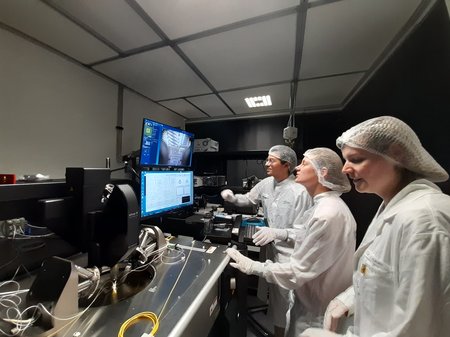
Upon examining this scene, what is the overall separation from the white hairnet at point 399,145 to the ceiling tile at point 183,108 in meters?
2.65

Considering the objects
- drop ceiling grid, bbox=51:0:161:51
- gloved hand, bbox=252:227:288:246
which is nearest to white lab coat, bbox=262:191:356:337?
gloved hand, bbox=252:227:288:246

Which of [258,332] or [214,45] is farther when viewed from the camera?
[258,332]

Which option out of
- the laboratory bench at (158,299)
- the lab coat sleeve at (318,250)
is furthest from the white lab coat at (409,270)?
the laboratory bench at (158,299)

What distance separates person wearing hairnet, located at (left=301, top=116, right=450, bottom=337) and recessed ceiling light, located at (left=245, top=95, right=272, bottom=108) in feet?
6.98

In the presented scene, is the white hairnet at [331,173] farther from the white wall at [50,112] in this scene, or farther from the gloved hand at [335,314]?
the white wall at [50,112]

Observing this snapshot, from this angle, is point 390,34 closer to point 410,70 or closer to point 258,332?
point 410,70

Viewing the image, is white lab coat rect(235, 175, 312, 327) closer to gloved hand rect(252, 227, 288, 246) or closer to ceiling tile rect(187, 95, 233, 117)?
gloved hand rect(252, 227, 288, 246)

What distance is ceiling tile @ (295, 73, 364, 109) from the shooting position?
2.18 m

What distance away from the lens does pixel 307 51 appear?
1646 mm

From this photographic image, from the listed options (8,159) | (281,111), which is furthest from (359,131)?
(281,111)

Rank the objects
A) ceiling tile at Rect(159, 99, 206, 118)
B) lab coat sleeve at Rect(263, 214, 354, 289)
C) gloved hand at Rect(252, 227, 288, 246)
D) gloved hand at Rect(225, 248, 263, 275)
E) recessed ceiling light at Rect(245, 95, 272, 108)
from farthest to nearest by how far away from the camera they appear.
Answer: ceiling tile at Rect(159, 99, 206, 118)
recessed ceiling light at Rect(245, 95, 272, 108)
gloved hand at Rect(252, 227, 288, 246)
gloved hand at Rect(225, 248, 263, 275)
lab coat sleeve at Rect(263, 214, 354, 289)

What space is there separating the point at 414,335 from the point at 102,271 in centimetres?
117

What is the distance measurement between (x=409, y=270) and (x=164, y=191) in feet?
4.99

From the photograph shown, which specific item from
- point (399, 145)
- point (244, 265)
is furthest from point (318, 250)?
point (399, 145)
